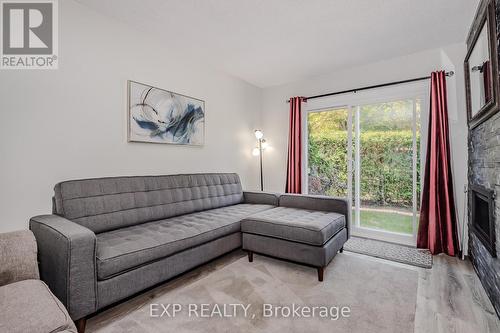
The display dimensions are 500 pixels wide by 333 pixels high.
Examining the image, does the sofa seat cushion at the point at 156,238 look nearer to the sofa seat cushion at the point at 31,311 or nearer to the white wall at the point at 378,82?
the sofa seat cushion at the point at 31,311

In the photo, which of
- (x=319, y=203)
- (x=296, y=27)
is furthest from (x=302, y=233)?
(x=296, y=27)

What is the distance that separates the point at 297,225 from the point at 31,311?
6.07 ft

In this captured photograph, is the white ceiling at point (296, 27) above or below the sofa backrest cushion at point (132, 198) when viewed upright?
above

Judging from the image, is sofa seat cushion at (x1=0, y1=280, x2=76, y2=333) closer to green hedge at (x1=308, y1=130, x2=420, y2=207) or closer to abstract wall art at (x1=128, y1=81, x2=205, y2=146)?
abstract wall art at (x1=128, y1=81, x2=205, y2=146)

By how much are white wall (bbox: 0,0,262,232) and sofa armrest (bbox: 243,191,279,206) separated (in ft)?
3.20

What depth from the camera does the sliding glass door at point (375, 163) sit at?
322cm

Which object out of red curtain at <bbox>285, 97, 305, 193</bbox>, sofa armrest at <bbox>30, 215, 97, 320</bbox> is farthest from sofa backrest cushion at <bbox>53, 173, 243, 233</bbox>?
red curtain at <bbox>285, 97, 305, 193</bbox>

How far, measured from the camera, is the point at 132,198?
2.33m

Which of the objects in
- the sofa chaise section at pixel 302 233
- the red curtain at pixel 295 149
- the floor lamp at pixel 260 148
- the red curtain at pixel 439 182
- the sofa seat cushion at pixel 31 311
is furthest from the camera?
the floor lamp at pixel 260 148

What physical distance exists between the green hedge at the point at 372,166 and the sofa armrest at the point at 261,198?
39.7 inches

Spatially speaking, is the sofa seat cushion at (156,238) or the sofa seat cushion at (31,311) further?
the sofa seat cushion at (156,238)

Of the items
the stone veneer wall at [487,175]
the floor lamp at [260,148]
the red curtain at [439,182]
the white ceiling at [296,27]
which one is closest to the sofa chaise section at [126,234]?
the floor lamp at [260,148]

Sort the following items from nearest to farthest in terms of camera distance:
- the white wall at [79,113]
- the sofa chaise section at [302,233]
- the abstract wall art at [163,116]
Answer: the white wall at [79,113]
the sofa chaise section at [302,233]
the abstract wall art at [163,116]

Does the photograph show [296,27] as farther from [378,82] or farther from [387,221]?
[387,221]
